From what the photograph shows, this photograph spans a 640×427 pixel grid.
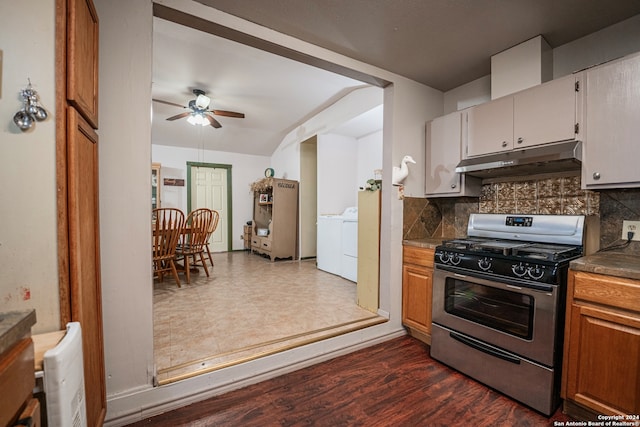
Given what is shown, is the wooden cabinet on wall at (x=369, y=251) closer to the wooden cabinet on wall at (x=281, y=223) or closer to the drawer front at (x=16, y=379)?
the drawer front at (x=16, y=379)

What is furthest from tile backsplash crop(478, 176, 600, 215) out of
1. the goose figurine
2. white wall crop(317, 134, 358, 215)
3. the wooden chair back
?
the wooden chair back

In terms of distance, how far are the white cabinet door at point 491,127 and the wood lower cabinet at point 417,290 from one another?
2.91 feet

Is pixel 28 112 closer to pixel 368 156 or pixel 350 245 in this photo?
pixel 350 245

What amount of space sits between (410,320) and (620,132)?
1808mm

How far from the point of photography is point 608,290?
4.20 feet

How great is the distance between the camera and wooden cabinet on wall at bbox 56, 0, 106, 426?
0.90m

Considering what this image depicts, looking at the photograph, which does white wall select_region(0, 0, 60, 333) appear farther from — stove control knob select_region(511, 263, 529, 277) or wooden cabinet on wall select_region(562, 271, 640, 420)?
wooden cabinet on wall select_region(562, 271, 640, 420)

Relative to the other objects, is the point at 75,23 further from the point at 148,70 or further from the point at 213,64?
the point at 213,64

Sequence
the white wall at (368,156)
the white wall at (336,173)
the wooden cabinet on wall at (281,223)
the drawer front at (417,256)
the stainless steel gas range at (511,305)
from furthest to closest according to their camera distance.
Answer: the wooden cabinet on wall at (281,223) < the white wall at (336,173) < the white wall at (368,156) < the drawer front at (417,256) < the stainless steel gas range at (511,305)

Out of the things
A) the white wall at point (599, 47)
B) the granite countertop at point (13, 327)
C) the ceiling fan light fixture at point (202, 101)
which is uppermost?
the ceiling fan light fixture at point (202, 101)

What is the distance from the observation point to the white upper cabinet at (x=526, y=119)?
1.65 meters

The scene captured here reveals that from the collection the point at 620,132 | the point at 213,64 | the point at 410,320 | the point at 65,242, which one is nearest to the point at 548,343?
the point at 410,320

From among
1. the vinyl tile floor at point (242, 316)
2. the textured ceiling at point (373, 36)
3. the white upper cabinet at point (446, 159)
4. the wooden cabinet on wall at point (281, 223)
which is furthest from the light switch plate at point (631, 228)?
the wooden cabinet on wall at point (281, 223)

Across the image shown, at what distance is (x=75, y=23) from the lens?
92 centimetres
